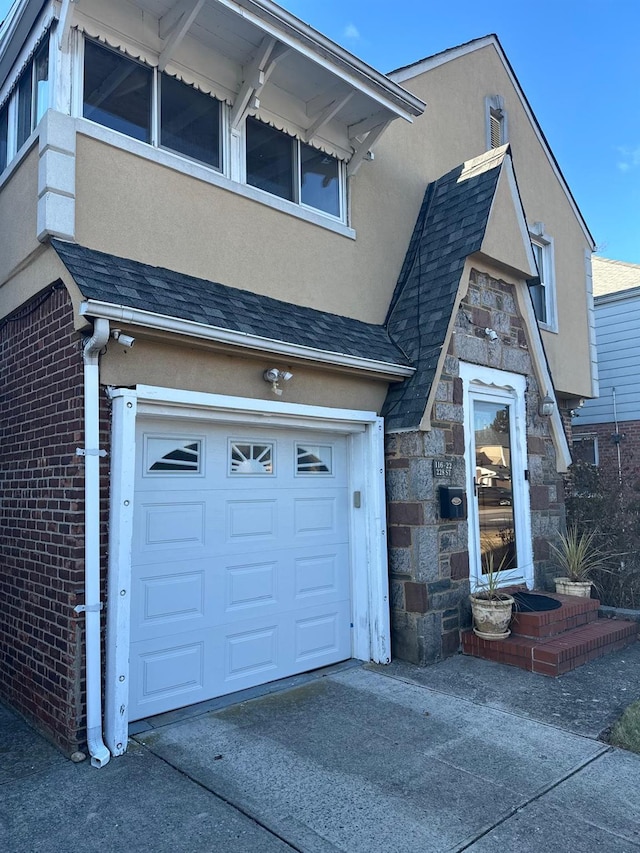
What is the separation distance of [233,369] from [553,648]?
3901mm

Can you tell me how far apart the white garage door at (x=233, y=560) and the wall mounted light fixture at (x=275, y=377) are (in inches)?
Answer: 18.1

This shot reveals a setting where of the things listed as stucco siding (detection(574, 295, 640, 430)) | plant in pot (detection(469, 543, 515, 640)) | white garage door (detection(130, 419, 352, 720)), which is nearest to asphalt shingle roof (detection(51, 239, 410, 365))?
white garage door (detection(130, 419, 352, 720))

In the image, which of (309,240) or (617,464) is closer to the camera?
(309,240)

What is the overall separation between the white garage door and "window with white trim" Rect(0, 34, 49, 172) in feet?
9.91

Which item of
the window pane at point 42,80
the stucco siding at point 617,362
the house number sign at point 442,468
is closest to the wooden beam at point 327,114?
the window pane at point 42,80

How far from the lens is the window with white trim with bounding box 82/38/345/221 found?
542 centimetres

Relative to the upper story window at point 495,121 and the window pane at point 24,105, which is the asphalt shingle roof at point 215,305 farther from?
the upper story window at point 495,121

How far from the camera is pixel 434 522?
6.40m

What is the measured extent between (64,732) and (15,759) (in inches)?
13.0

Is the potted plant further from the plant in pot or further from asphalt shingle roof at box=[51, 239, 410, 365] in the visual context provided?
asphalt shingle roof at box=[51, 239, 410, 365]

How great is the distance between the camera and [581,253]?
11.8 m

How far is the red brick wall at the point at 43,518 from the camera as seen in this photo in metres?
4.48

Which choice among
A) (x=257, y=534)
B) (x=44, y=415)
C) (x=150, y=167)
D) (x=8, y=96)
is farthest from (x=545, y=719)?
(x=8, y=96)

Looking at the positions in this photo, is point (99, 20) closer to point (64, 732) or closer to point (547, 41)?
point (64, 732)
